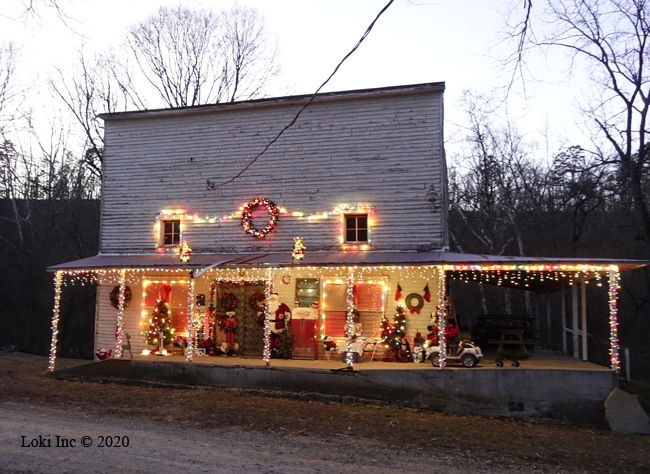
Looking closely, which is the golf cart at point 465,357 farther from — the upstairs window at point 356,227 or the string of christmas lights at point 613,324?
the upstairs window at point 356,227

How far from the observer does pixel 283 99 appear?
14.6 meters

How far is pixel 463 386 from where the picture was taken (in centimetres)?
1014

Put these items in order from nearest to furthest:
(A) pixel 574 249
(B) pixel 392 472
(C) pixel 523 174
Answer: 1. (B) pixel 392 472
2. (A) pixel 574 249
3. (C) pixel 523 174

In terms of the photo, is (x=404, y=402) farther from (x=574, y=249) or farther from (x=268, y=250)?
(x=574, y=249)

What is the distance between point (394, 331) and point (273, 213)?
477 centimetres

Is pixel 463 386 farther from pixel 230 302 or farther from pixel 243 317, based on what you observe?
pixel 230 302

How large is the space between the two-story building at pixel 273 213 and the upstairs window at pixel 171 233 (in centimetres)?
3

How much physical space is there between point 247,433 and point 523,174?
23201mm

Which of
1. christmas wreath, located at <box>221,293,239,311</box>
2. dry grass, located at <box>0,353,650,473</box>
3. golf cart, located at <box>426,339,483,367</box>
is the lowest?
dry grass, located at <box>0,353,650,473</box>

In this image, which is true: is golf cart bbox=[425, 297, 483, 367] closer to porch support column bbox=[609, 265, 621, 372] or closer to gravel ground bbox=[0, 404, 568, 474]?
porch support column bbox=[609, 265, 621, 372]

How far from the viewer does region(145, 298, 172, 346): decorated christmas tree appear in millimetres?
14336

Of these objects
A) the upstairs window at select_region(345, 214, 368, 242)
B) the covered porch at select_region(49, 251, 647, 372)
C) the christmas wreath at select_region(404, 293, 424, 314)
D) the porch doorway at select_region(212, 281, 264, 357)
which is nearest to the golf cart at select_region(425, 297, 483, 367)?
the covered porch at select_region(49, 251, 647, 372)

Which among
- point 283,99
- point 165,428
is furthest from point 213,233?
point 165,428

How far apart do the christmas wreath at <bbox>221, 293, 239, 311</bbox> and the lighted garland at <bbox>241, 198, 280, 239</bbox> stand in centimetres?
189
